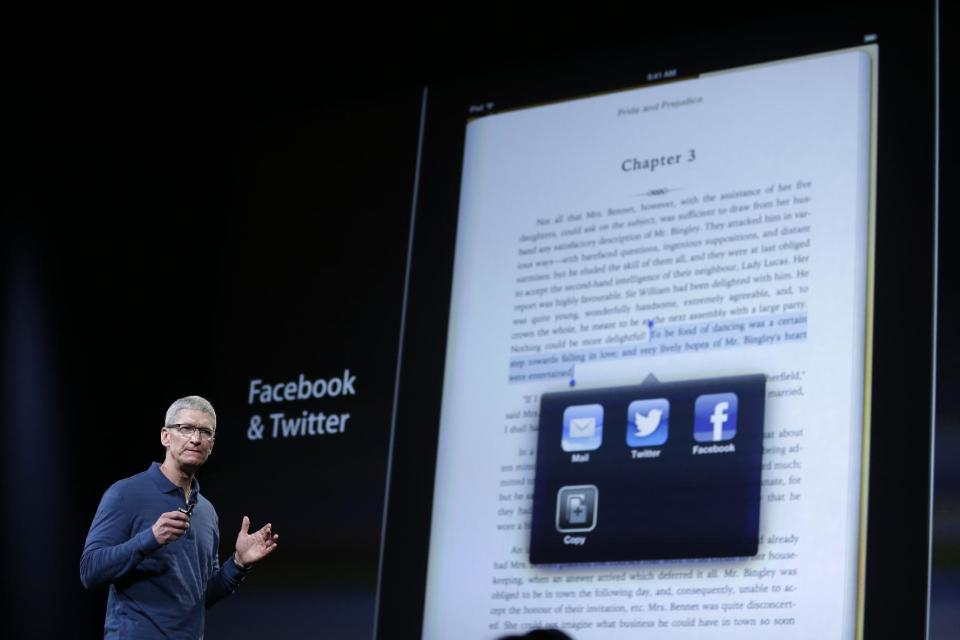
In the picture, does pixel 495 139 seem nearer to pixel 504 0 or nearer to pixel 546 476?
pixel 504 0

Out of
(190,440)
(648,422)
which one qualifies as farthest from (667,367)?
(190,440)

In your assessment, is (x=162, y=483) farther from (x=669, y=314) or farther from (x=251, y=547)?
(x=669, y=314)

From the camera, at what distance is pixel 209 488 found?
388 cm

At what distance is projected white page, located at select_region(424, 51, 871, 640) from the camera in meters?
3.05

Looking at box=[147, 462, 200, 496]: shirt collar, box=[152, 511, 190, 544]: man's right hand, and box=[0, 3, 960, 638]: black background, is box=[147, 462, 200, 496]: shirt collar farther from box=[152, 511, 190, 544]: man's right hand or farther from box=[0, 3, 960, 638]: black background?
box=[0, 3, 960, 638]: black background

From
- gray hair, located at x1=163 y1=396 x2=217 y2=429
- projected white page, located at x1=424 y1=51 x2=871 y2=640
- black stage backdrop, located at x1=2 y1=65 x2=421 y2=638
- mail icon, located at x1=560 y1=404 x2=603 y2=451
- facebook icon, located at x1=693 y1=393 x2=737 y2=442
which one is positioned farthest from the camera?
black stage backdrop, located at x1=2 y1=65 x2=421 y2=638

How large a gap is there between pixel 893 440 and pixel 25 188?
2.42m

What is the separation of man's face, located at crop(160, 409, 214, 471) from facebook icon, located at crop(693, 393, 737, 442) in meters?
1.51

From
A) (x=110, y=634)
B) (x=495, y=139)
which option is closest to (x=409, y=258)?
(x=495, y=139)

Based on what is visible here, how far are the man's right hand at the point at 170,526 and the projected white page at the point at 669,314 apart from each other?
5.09 feet

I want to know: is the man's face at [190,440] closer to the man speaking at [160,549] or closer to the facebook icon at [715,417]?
the man speaking at [160,549]

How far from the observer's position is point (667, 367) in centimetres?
328

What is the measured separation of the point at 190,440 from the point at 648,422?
60.9 inches

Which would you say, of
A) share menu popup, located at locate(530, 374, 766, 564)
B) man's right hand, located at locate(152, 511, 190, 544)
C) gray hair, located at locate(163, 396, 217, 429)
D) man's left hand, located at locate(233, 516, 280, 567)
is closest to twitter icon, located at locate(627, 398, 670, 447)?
share menu popup, located at locate(530, 374, 766, 564)
